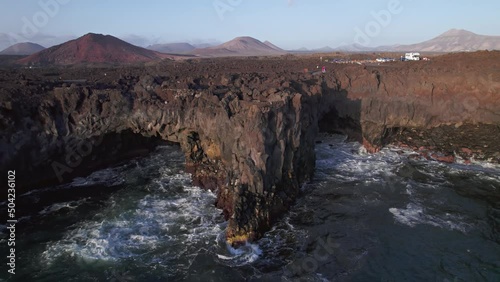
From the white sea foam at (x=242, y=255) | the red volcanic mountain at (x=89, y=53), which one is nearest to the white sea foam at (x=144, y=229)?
the white sea foam at (x=242, y=255)

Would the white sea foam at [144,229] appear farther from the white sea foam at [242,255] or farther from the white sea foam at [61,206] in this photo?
the white sea foam at [242,255]

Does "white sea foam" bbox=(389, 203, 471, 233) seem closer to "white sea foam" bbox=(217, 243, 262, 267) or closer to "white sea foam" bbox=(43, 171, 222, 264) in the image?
"white sea foam" bbox=(217, 243, 262, 267)

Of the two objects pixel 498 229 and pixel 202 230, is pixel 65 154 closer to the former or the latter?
pixel 202 230

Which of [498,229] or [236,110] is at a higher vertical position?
[236,110]

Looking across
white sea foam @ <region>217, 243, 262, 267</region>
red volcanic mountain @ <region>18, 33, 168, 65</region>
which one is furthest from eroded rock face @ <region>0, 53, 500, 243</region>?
red volcanic mountain @ <region>18, 33, 168, 65</region>

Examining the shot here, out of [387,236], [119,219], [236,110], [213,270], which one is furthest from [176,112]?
[387,236]
